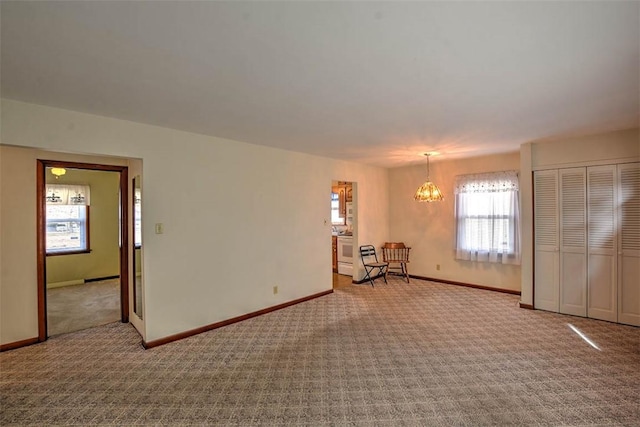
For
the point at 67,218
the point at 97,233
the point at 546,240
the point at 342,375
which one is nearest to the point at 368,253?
the point at 546,240

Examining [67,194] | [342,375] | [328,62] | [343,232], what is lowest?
[342,375]

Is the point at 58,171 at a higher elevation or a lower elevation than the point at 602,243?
higher

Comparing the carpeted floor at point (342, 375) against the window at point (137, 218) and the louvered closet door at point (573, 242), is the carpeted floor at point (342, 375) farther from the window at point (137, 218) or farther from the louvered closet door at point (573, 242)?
the window at point (137, 218)

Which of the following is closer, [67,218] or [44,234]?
[44,234]

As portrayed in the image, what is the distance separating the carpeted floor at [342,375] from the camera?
2.19 metres

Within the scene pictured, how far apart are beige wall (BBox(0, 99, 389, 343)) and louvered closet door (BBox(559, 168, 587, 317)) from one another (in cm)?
358

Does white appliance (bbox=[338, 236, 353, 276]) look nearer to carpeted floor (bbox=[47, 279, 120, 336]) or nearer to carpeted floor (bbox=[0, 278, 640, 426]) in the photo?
carpeted floor (bbox=[0, 278, 640, 426])

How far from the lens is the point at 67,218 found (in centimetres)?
614

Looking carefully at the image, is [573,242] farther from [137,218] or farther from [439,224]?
[137,218]

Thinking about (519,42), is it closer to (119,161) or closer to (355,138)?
(355,138)

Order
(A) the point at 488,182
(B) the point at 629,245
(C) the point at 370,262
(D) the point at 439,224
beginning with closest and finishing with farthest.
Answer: (B) the point at 629,245 → (A) the point at 488,182 → (D) the point at 439,224 → (C) the point at 370,262

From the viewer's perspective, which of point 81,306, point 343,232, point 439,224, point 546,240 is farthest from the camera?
point 343,232

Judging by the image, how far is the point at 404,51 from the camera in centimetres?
183

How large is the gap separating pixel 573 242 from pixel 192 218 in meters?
4.95
